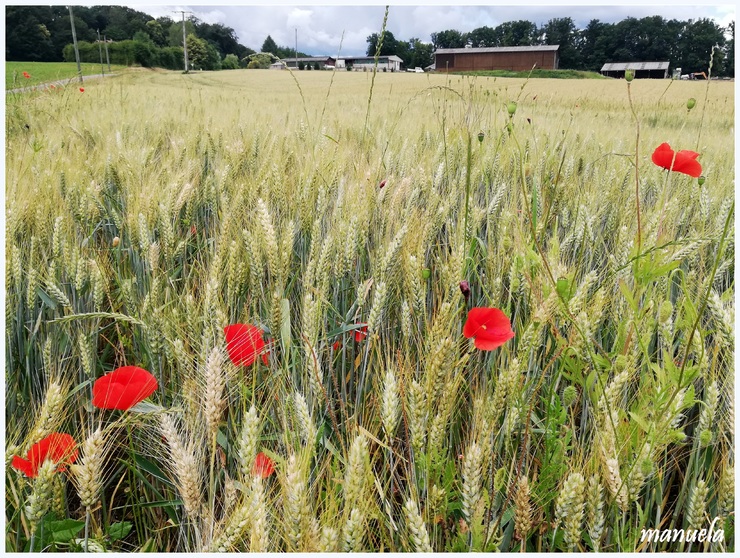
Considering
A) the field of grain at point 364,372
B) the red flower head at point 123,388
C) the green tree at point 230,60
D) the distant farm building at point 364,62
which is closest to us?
the field of grain at point 364,372

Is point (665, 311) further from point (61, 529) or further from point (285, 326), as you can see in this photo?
point (61, 529)

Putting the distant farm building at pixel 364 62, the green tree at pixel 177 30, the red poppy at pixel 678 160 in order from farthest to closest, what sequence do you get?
the green tree at pixel 177 30 → the distant farm building at pixel 364 62 → the red poppy at pixel 678 160

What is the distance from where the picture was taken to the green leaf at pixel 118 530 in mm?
692

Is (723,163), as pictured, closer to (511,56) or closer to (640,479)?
(640,479)

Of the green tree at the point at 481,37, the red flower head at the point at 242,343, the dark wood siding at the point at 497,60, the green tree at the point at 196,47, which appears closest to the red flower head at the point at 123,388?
the red flower head at the point at 242,343

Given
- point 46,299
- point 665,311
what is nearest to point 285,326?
point 46,299

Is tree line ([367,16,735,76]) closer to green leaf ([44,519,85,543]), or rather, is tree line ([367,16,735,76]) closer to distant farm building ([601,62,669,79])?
distant farm building ([601,62,669,79])

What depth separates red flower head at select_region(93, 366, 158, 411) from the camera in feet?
2.30

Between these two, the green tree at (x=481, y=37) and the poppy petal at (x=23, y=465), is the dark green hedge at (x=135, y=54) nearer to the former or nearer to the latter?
the green tree at (x=481, y=37)

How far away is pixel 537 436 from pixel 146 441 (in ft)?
2.11

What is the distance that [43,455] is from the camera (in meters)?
0.65

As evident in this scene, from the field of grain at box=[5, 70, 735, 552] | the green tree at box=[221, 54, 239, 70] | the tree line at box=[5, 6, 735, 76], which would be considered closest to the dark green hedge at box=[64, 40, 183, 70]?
the tree line at box=[5, 6, 735, 76]

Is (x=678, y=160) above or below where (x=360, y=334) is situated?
above

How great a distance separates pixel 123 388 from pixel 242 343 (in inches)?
7.5
